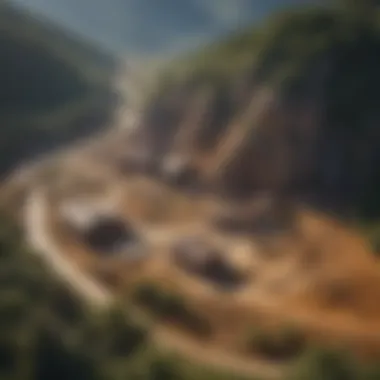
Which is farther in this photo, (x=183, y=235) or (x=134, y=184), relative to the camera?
(x=134, y=184)

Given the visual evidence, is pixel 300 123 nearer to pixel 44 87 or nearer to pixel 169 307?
pixel 169 307

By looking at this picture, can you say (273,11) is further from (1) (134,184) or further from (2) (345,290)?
(2) (345,290)

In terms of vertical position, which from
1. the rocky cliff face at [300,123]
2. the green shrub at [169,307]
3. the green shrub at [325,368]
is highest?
the rocky cliff face at [300,123]

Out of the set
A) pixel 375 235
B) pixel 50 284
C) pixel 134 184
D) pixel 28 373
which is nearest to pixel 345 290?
pixel 375 235

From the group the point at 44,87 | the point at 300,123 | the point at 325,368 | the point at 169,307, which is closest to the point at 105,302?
the point at 169,307

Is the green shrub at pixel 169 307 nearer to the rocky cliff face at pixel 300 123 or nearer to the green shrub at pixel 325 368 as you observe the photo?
the green shrub at pixel 325 368

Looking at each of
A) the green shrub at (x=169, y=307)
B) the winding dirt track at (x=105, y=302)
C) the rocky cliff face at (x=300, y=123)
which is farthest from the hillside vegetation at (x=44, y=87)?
the green shrub at (x=169, y=307)
